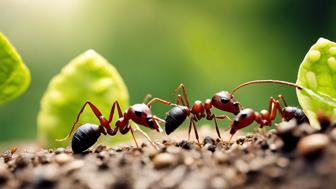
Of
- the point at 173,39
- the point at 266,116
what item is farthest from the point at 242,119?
the point at 173,39

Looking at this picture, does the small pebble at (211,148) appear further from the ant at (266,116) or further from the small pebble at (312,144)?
the small pebble at (312,144)

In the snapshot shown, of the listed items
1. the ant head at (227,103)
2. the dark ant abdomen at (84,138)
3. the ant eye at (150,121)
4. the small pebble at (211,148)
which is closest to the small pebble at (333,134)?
the small pebble at (211,148)

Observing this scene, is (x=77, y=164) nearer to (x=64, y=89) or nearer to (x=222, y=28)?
(x=64, y=89)

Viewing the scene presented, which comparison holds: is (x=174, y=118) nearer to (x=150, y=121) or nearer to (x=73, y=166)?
(x=150, y=121)

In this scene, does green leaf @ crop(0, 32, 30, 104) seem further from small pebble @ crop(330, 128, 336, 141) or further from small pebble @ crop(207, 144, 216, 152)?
small pebble @ crop(330, 128, 336, 141)

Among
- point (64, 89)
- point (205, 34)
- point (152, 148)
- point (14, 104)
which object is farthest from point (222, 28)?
point (152, 148)

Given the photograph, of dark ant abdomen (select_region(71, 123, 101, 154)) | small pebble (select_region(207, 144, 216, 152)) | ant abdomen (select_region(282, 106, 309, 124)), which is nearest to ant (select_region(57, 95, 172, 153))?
dark ant abdomen (select_region(71, 123, 101, 154))
